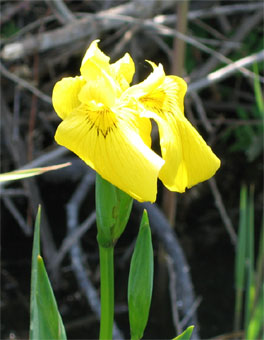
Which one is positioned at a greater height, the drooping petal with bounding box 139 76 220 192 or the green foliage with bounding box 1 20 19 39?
the green foliage with bounding box 1 20 19 39

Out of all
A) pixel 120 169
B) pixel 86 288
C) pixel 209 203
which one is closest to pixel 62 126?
pixel 120 169

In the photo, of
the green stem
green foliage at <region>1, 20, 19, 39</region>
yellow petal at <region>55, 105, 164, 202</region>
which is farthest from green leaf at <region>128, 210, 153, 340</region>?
green foliage at <region>1, 20, 19, 39</region>

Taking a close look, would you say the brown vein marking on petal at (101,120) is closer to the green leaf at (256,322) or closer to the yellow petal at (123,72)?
the yellow petal at (123,72)

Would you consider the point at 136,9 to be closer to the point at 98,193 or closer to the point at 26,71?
the point at 26,71

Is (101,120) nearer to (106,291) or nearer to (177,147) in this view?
(177,147)

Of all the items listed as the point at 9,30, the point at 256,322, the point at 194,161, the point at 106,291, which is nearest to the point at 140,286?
the point at 106,291

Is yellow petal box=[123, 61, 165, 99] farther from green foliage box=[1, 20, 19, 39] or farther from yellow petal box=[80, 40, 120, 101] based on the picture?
green foliage box=[1, 20, 19, 39]

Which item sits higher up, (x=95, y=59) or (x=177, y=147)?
(x=95, y=59)
